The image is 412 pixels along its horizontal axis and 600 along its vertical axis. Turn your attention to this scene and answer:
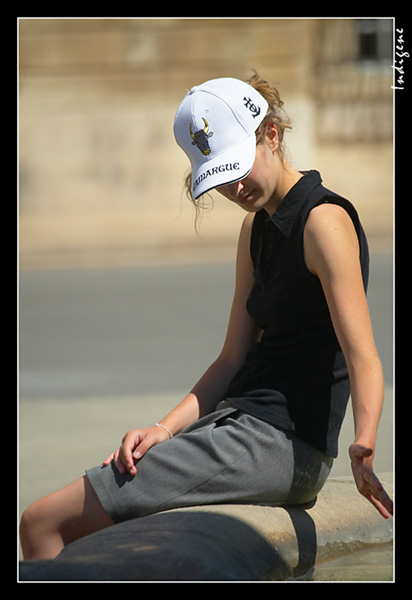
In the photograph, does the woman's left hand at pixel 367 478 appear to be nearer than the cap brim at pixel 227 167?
Yes

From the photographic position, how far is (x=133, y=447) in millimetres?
2787

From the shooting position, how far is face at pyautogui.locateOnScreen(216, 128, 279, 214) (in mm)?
2727

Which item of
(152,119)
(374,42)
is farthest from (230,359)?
(374,42)

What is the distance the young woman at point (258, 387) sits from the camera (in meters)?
2.70

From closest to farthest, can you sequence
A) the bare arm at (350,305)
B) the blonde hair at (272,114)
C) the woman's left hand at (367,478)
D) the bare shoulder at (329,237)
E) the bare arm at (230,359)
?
the woman's left hand at (367,478), the bare arm at (350,305), the bare shoulder at (329,237), the blonde hair at (272,114), the bare arm at (230,359)

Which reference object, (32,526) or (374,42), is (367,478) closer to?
(32,526)

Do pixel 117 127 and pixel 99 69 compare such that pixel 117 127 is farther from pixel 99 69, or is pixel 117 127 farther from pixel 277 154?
pixel 277 154

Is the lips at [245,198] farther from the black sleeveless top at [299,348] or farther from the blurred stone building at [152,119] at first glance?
the blurred stone building at [152,119]

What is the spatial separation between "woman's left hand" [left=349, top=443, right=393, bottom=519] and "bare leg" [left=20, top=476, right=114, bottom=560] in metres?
0.79

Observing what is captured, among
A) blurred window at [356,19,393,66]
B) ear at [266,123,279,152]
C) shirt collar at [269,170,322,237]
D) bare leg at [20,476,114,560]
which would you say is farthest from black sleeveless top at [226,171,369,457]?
blurred window at [356,19,393,66]

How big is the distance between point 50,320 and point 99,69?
7178 millimetres

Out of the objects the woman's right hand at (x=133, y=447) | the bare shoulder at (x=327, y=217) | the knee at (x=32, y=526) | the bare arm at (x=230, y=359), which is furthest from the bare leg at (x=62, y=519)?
the bare shoulder at (x=327, y=217)

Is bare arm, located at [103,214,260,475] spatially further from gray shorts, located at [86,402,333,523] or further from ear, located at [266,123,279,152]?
ear, located at [266,123,279,152]

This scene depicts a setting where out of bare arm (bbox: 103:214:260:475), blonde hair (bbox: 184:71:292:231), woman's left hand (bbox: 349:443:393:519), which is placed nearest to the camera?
woman's left hand (bbox: 349:443:393:519)
